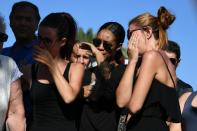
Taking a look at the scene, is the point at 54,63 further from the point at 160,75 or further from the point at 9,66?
the point at 160,75

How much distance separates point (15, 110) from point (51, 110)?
33cm

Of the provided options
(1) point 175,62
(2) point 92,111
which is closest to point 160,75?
(2) point 92,111

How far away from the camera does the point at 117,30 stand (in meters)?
4.89

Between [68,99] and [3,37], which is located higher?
[3,37]

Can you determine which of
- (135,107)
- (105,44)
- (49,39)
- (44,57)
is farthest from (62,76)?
(105,44)

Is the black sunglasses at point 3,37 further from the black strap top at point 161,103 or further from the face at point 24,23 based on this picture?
the face at point 24,23

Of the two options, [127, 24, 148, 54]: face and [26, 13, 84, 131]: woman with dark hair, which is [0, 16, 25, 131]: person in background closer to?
[26, 13, 84, 131]: woman with dark hair

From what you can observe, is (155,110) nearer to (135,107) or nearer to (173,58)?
(135,107)

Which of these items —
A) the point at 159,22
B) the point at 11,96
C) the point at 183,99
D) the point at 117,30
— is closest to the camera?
the point at 11,96

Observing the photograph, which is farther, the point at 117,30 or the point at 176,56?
the point at 176,56

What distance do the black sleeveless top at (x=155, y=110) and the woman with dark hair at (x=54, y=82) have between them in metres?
0.51

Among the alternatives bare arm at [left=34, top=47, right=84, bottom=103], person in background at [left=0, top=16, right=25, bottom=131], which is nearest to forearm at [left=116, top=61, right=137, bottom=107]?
bare arm at [left=34, top=47, right=84, bottom=103]

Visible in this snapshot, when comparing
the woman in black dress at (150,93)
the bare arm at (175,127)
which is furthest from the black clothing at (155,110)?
the bare arm at (175,127)

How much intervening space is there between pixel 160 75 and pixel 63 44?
2.82 ft
